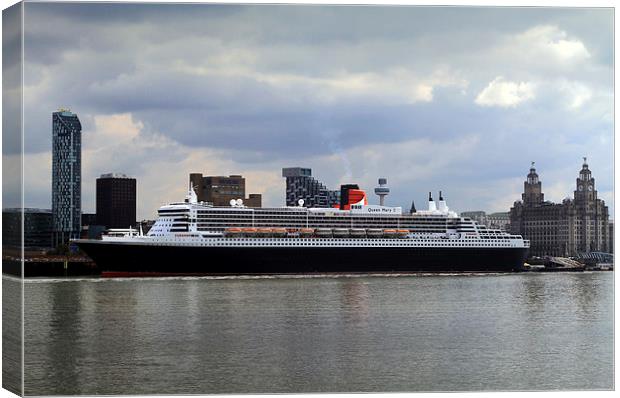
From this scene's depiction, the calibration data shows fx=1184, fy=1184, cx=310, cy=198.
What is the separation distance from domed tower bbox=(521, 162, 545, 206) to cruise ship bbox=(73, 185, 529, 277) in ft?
13.1

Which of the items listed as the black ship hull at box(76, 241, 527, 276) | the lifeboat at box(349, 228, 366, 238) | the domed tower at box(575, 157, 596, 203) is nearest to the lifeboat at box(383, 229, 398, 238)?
the black ship hull at box(76, 241, 527, 276)

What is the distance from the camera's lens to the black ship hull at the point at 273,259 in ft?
152

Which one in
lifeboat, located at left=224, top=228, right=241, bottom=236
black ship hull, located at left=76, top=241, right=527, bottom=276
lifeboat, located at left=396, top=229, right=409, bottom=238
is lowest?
black ship hull, located at left=76, top=241, right=527, bottom=276

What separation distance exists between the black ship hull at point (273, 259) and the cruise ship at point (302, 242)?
4cm

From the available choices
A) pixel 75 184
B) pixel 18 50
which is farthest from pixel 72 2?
pixel 75 184

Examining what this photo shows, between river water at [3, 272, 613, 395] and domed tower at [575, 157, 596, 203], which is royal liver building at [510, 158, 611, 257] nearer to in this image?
domed tower at [575, 157, 596, 203]

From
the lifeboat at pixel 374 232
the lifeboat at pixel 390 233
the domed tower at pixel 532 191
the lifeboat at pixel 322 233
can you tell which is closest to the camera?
the domed tower at pixel 532 191

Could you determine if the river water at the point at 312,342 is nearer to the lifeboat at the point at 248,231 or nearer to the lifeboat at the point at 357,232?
the lifeboat at the point at 248,231

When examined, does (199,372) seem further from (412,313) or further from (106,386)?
(412,313)

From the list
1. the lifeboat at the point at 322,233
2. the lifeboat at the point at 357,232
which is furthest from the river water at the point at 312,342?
the lifeboat at the point at 357,232

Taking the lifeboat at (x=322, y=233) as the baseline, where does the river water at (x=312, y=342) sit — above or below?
below

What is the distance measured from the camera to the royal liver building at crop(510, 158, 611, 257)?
4454 centimetres

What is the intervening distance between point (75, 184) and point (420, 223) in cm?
2443

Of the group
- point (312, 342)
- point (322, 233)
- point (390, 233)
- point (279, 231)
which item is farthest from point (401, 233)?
point (312, 342)
